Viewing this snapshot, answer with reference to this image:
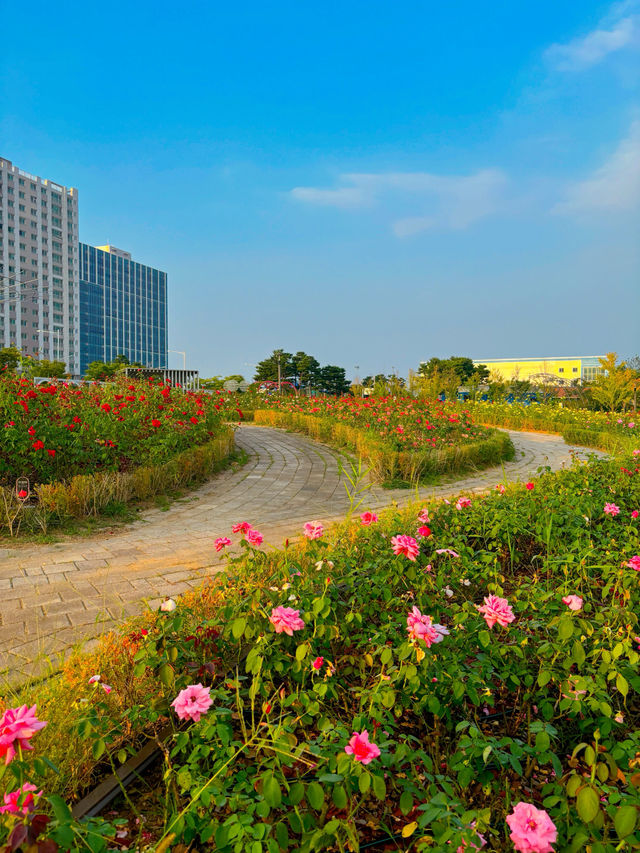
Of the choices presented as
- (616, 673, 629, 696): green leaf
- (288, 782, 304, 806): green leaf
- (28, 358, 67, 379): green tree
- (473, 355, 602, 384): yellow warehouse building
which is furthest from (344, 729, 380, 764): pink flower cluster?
(473, 355, 602, 384): yellow warehouse building

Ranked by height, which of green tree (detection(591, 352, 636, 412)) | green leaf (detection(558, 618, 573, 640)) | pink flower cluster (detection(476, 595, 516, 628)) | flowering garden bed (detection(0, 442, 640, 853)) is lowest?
flowering garden bed (detection(0, 442, 640, 853))

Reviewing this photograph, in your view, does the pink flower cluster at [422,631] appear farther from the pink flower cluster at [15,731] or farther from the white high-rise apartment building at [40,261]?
the white high-rise apartment building at [40,261]

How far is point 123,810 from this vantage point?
144 cm

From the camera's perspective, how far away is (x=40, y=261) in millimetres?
94812

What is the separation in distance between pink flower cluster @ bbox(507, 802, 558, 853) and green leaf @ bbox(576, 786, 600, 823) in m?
0.12

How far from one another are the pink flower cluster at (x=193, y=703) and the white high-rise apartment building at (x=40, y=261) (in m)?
97.6

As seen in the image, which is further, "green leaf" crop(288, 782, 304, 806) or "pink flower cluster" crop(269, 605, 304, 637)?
"pink flower cluster" crop(269, 605, 304, 637)

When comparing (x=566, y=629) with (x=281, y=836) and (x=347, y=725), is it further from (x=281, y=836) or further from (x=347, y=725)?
(x=281, y=836)

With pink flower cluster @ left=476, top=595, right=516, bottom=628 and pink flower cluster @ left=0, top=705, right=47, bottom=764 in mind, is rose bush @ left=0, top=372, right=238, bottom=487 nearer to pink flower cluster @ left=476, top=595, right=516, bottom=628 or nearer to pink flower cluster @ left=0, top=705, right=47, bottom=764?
pink flower cluster @ left=0, top=705, right=47, bottom=764

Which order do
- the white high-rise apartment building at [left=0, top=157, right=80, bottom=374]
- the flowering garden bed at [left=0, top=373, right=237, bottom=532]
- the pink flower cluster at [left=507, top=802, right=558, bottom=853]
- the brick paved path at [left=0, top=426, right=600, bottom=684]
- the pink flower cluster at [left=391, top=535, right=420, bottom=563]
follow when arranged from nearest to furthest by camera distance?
1. the pink flower cluster at [left=507, top=802, right=558, bottom=853]
2. the pink flower cluster at [left=391, top=535, right=420, bottom=563]
3. the brick paved path at [left=0, top=426, right=600, bottom=684]
4. the flowering garden bed at [left=0, top=373, right=237, bottom=532]
5. the white high-rise apartment building at [left=0, top=157, right=80, bottom=374]

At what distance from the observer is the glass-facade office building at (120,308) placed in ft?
440

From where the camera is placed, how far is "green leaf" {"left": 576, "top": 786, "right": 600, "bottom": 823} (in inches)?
41.4

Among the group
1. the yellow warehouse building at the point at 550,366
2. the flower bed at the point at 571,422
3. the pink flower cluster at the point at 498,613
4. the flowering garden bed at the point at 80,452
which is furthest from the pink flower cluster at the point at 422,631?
the yellow warehouse building at the point at 550,366

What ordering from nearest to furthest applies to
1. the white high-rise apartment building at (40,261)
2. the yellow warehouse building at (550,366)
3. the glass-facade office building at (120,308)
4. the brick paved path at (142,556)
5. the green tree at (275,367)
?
the brick paved path at (142,556), the green tree at (275,367), the yellow warehouse building at (550,366), the white high-rise apartment building at (40,261), the glass-facade office building at (120,308)
